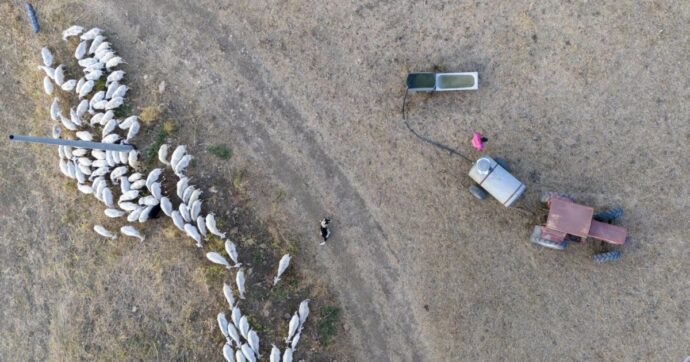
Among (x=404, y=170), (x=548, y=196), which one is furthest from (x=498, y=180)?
(x=404, y=170)

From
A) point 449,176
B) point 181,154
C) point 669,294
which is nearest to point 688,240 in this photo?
point 669,294

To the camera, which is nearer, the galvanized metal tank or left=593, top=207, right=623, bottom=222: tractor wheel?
the galvanized metal tank

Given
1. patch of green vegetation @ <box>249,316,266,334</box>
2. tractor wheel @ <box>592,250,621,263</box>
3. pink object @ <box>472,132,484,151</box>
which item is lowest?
patch of green vegetation @ <box>249,316,266,334</box>

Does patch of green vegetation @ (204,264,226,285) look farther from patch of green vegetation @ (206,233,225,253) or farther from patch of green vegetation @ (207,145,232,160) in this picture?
patch of green vegetation @ (207,145,232,160)

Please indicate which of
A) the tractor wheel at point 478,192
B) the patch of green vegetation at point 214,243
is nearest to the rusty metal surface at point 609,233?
the tractor wheel at point 478,192

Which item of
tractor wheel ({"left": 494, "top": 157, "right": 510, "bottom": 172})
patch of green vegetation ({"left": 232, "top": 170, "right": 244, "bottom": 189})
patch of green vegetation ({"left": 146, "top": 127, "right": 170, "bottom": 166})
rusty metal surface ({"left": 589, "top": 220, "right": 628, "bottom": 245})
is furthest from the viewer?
patch of green vegetation ({"left": 146, "top": 127, "right": 170, "bottom": 166})

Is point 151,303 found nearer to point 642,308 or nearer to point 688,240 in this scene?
point 642,308

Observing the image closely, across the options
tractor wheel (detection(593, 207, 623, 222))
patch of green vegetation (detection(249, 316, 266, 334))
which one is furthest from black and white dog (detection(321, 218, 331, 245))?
tractor wheel (detection(593, 207, 623, 222))

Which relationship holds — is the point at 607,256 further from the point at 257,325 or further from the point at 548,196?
the point at 257,325
